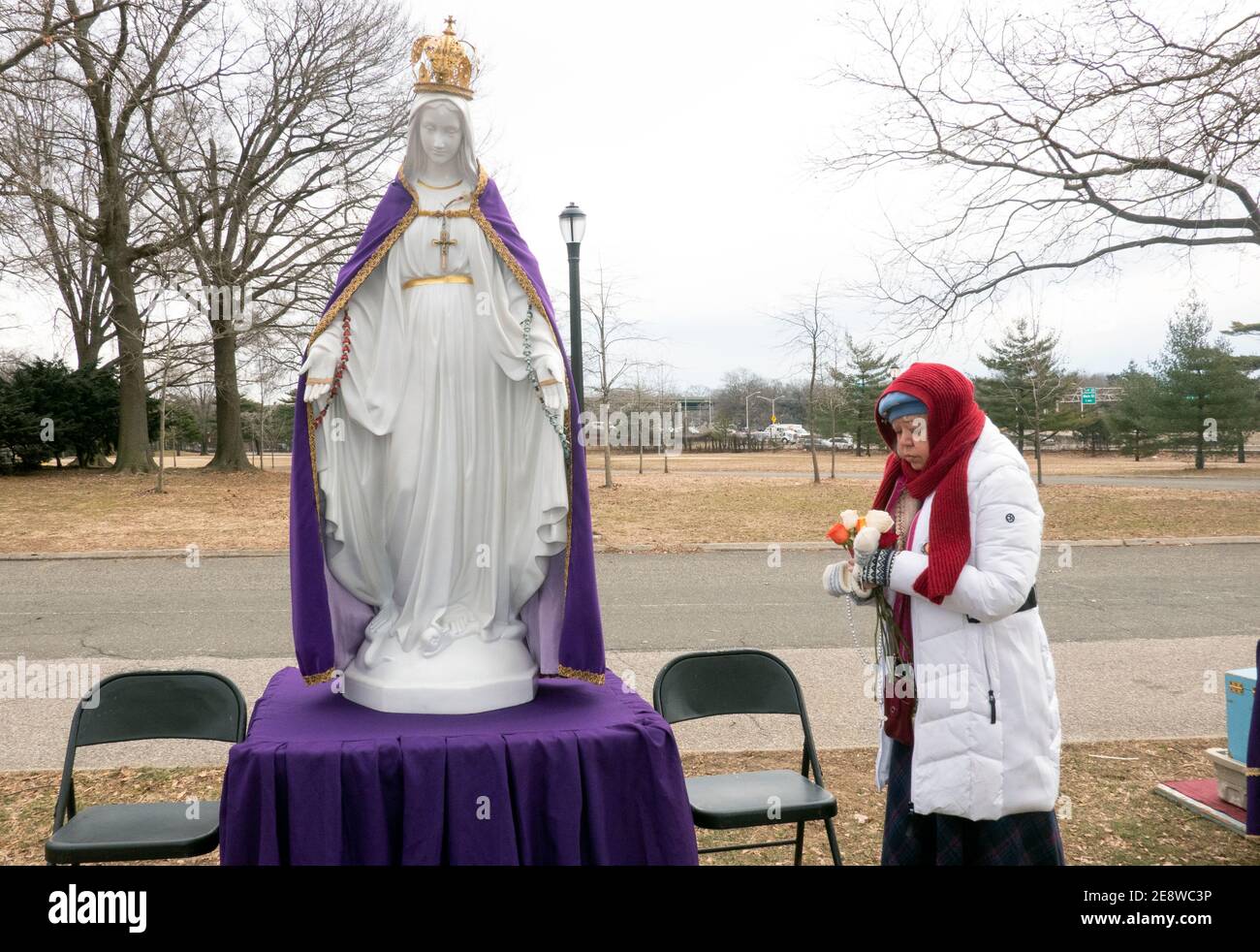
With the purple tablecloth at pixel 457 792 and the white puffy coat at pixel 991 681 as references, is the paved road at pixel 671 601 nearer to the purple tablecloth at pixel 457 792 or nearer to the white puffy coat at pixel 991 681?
the purple tablecloth at pixel 457 792

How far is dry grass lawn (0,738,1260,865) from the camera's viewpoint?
404 centimetres

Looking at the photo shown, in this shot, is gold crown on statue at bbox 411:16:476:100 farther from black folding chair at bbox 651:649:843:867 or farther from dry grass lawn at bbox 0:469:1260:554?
dry grass lawn at bbox 0:469:1260:554

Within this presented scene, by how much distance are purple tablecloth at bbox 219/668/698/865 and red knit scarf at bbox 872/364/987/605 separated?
1074mm

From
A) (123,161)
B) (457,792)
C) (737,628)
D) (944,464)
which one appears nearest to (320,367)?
(457,792)

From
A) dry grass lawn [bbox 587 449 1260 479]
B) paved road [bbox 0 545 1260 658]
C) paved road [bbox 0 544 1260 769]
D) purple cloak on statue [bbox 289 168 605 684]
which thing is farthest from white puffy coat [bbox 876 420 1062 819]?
dry grass lawn [bbox 587 449 1260 479]

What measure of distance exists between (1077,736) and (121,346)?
2606 centimetres

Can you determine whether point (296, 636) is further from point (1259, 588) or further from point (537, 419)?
point (1259, 588)

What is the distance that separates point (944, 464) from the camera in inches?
113

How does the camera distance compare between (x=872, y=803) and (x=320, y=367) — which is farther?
(x=872, y=803)

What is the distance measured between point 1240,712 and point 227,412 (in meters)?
27.5

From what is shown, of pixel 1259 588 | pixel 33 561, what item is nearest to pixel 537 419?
pixel 1259 588

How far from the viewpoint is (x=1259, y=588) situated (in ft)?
33.5

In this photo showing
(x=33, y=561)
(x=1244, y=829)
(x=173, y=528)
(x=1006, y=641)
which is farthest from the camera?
(x=173, y=528)

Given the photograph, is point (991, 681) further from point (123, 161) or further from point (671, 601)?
point (123, 161)
